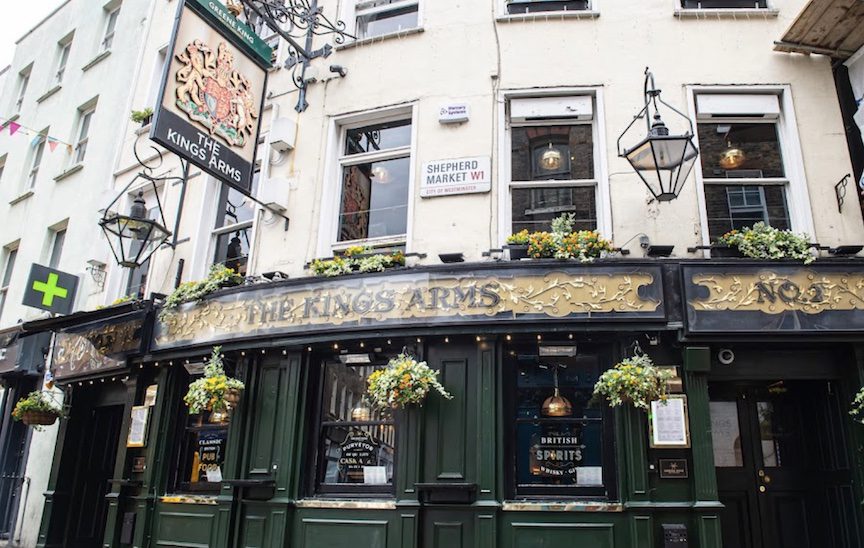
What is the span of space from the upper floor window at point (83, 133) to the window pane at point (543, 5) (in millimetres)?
10219

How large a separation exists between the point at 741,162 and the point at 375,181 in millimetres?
5018

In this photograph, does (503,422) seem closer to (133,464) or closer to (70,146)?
(133,464)

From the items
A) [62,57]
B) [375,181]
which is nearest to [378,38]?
[375,181]

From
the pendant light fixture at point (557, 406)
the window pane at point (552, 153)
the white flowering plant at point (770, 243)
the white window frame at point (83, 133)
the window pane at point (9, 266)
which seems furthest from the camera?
the window pane at point (9, 266)

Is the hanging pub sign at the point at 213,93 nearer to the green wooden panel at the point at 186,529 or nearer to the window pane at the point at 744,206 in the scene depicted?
the green wooden panel at the point at 186,529

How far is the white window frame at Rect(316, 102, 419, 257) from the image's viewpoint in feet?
29.8

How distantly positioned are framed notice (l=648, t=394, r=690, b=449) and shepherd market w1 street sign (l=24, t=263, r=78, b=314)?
10.7 metres

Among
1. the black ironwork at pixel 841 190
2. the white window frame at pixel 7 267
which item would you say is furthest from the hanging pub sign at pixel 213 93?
the white window frame at pixel 7 267

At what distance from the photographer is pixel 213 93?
28.6 ft

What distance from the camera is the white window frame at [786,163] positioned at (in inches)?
323

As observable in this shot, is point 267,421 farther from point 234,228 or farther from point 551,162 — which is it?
point 551,162

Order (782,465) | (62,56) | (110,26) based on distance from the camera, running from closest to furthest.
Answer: (782,465) → (110,26) → (62,56)

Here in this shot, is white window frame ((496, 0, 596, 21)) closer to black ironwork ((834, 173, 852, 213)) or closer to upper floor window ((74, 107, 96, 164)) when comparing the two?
black ironwork ((834, 173, 852, 213))

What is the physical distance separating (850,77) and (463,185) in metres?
5.22
